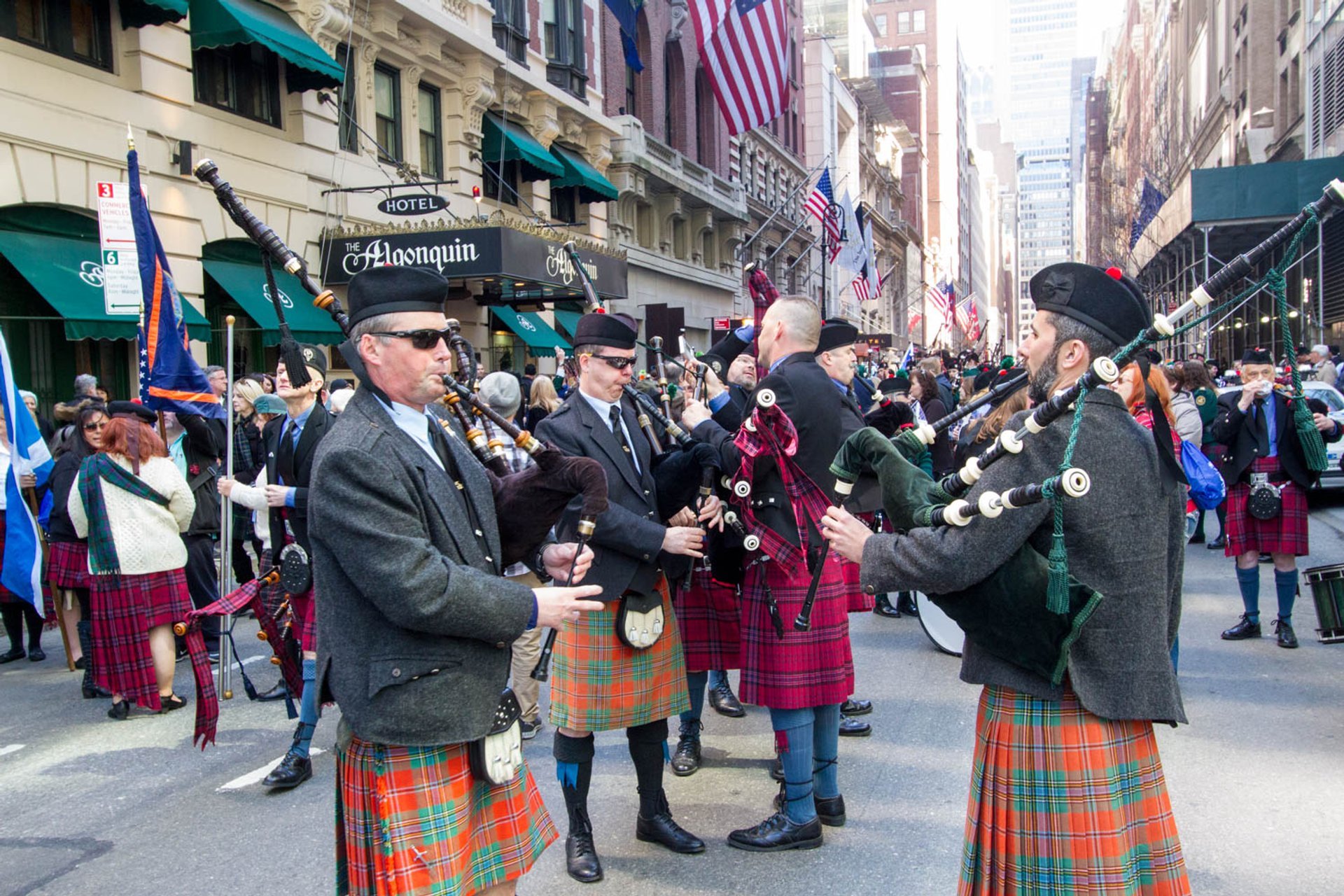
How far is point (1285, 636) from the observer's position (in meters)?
7.13

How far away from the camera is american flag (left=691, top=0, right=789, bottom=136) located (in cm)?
1127

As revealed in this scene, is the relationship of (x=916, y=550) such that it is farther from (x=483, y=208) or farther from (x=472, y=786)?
(x=483, y=208)

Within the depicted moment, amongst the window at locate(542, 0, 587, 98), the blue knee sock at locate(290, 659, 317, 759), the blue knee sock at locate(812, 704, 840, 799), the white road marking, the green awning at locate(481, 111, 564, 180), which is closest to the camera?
the blue knee sock at locate(812, 704, 840, 799)

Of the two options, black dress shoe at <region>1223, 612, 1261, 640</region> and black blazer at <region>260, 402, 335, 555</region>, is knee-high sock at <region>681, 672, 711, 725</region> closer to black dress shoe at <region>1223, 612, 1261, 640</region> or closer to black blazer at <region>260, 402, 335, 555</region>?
black blazer at <region>260, 402, 335, 555</region>

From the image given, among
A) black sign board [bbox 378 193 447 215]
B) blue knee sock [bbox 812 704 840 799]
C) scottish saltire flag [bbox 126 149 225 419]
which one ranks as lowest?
blue knee sock [bbox 812 704 840 799]

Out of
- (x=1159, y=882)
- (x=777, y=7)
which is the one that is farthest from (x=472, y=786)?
(x=777, y=7)

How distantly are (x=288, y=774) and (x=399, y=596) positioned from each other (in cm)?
314

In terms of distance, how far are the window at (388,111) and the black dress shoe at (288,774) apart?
1368 cm

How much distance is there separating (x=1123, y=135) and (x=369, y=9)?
71.4 meters

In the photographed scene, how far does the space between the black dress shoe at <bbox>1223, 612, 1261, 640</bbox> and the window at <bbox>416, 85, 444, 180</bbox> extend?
588 inches

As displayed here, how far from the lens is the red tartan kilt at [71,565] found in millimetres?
6832

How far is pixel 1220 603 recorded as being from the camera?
28.1 feet

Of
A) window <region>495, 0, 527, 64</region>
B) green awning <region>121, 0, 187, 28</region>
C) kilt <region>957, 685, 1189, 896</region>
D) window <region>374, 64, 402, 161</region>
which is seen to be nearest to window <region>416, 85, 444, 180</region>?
window <region>374, 64, 402, 161</region>

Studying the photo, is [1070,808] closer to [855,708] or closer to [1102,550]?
[1102,550]
